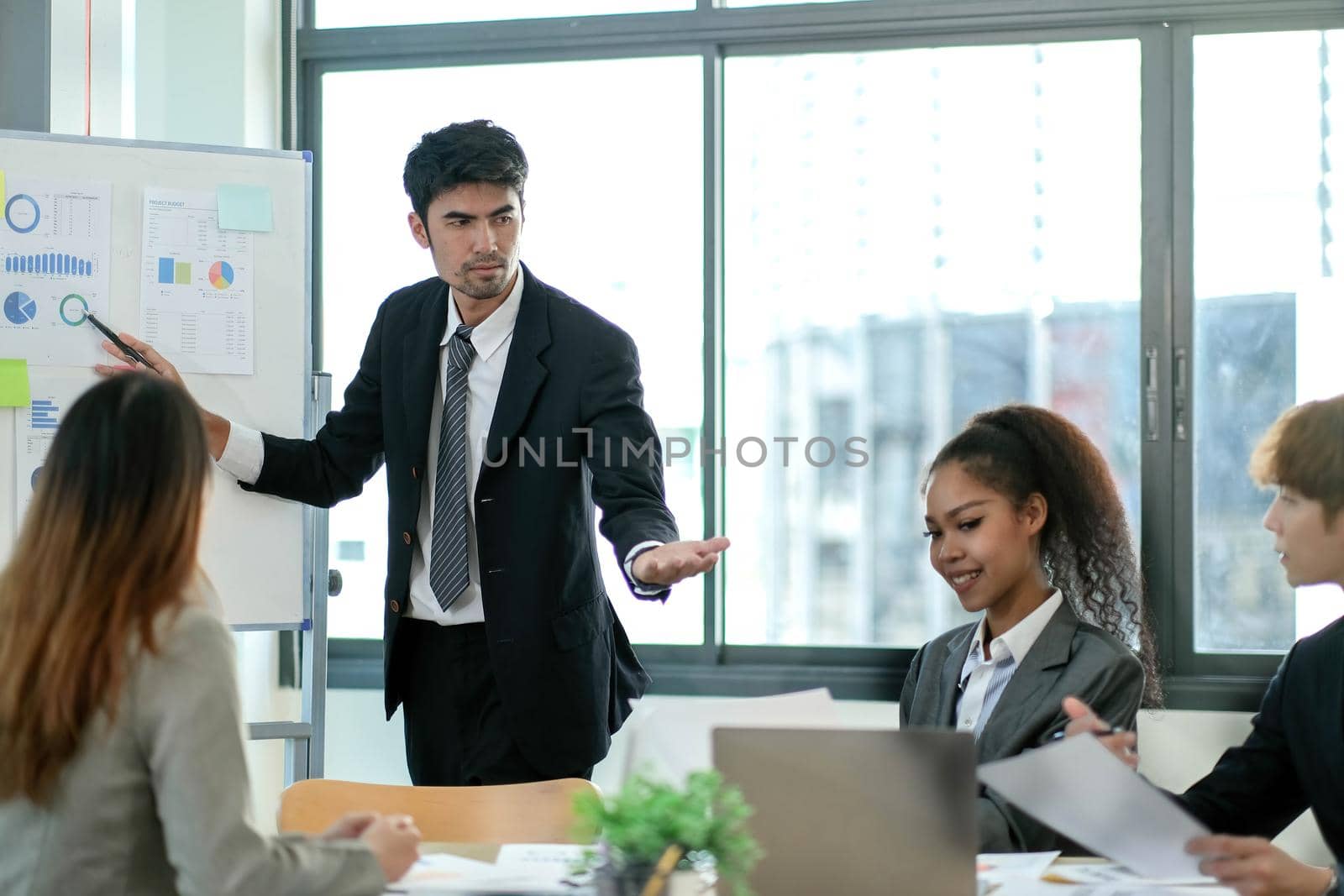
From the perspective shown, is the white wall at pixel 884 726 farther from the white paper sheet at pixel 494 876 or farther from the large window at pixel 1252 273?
the white paper sheet at pixel 494 876

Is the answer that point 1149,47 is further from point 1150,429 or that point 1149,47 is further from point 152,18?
point 152,18

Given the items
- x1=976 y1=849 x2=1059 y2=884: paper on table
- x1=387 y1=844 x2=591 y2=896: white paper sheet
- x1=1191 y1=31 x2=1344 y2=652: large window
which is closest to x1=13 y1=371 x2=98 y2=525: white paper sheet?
x1=387 y1=844 x2=591 y2=896: white paper sheet

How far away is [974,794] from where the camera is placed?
1.28 m

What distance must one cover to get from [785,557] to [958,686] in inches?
51.8

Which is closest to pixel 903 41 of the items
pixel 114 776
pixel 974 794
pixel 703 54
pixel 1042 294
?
pixel 703 54

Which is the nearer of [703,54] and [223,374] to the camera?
[223,374]

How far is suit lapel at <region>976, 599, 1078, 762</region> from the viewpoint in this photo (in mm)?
1932

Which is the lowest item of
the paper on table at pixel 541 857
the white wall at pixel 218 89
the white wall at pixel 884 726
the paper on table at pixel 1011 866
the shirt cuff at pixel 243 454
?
the white wall at pixel 884 726

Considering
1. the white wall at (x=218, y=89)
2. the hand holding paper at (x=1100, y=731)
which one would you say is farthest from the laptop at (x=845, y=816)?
the white wall at (x=218, y=89)

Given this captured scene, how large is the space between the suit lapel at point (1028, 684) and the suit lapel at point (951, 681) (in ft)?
0.48

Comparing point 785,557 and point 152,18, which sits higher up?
point 152,18

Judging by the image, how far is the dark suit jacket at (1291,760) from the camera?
173cm

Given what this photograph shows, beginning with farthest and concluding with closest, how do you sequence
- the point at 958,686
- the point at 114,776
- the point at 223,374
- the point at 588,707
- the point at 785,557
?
the point at 785,557
the point at 223,374
the point at 588,707
the point at 958,686
the point at 114,776

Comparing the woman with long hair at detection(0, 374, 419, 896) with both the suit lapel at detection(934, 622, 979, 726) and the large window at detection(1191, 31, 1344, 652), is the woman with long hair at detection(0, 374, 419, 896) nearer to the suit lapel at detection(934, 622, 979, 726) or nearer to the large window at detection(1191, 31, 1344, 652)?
the suit lapel at detection(934, 622, 979, 726)
